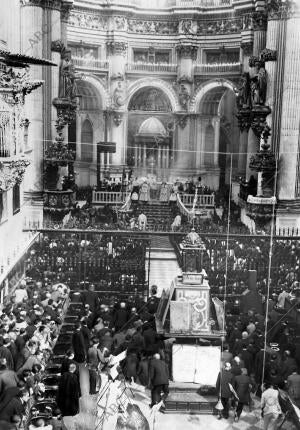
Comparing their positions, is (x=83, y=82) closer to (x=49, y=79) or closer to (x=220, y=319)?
(x=49, y=79)

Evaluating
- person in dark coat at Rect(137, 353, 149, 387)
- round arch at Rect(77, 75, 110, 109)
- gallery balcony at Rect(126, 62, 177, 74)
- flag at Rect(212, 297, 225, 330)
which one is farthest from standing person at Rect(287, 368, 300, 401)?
gallery balcony at Rect(126, 62, 177, 74)

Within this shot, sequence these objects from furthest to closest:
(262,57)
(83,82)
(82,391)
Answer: (83,82) → (262,57) → (82,391)

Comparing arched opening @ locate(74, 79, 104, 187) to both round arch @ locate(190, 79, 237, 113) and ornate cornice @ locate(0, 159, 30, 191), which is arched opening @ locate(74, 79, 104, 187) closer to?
round arch @ locate(190, 79, 237, 113)

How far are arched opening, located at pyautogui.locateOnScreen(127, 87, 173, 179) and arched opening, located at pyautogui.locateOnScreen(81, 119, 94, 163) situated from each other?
2.31m

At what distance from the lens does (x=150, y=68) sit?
128ft

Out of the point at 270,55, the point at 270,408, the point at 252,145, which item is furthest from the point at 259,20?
the point at 270,408

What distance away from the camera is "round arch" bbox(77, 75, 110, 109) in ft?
125

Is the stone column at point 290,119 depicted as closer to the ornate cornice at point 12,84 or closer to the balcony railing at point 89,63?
the ornate cornice at point 12,84

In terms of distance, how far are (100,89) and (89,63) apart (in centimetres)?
164

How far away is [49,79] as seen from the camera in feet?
94.7

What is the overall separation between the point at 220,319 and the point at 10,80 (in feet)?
30.3

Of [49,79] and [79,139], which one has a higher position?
[49,79]

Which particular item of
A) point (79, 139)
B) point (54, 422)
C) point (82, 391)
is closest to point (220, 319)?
point (82, 391)

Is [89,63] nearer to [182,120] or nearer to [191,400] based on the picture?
[182,120]
